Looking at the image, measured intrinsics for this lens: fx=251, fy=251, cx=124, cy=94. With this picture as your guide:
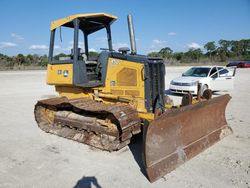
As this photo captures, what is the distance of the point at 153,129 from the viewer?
14.3ft

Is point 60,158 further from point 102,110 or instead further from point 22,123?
point 22,123

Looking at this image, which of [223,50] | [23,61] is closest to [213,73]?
[23,61]

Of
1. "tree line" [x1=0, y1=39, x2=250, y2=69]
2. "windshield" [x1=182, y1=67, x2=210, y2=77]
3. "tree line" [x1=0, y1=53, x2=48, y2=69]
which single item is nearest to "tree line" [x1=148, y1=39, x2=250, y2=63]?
"tree line" [x1=0, y1=39, x2=250, y2=69]

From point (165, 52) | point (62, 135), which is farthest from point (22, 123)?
point (165, 52)

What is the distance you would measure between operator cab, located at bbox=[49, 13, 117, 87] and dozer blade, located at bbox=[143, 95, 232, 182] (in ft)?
7.05

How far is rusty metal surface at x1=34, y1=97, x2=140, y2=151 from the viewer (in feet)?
16.4

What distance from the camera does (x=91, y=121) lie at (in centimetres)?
558

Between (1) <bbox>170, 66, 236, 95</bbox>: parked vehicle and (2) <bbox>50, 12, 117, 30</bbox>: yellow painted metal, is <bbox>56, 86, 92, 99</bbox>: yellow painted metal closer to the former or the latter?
(2) <bbox>50, 12, 117, 30</bbox>: yellow painted metal

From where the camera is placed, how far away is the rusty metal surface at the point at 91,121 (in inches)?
197

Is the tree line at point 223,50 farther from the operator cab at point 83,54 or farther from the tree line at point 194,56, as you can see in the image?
the operator cab at point 83,54

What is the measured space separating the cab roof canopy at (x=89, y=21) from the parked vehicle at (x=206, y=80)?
7009 mm

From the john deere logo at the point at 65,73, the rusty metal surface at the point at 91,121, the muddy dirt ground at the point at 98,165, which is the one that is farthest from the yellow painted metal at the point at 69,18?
the muddy dirt ground at the point at 98,165

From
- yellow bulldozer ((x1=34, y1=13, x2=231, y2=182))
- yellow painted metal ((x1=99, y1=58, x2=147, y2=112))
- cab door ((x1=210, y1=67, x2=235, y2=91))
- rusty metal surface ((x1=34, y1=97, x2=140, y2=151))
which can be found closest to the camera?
yellow bulldozer ((x1=34, y1=13, x2=231, y2=182))

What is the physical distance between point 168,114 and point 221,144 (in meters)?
1.98
